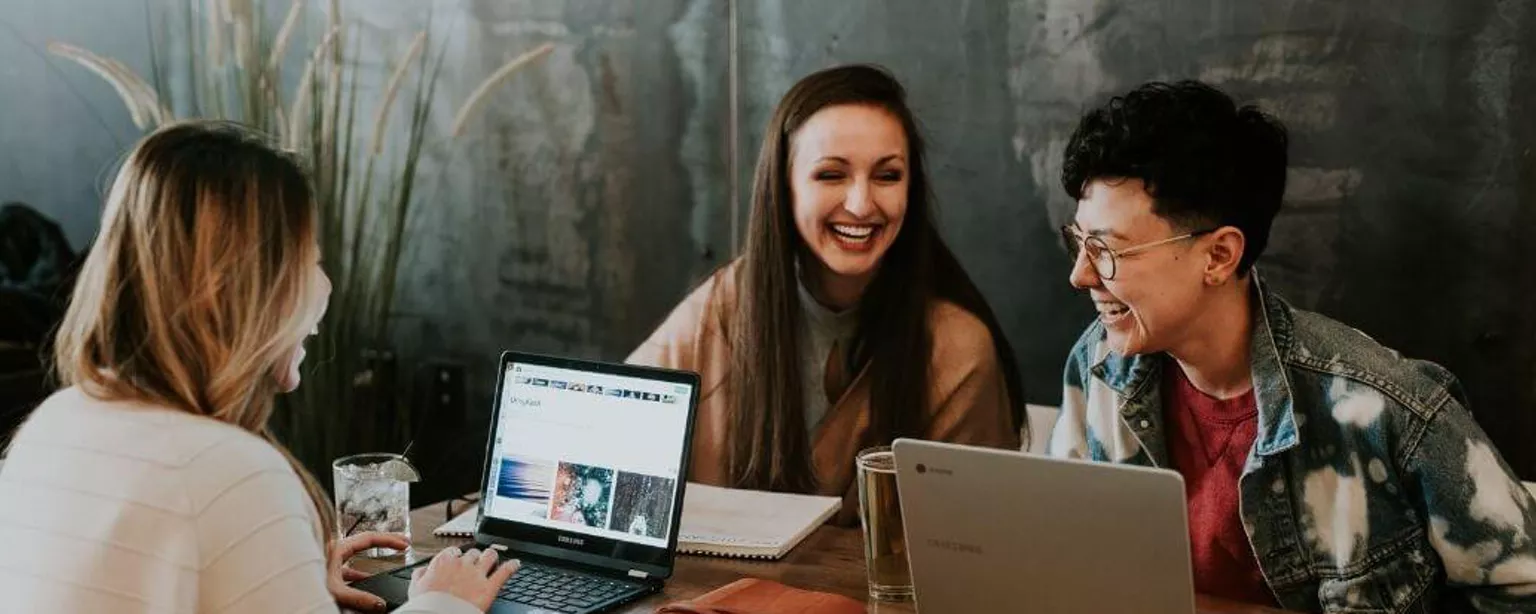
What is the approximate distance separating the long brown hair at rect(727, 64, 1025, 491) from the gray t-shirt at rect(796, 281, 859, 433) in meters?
0.02

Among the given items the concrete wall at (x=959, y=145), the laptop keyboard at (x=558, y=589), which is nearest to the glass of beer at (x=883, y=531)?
the laptop keyboard at (x=558, y=589)

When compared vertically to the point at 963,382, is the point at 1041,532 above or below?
above

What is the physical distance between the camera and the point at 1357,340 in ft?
6.22

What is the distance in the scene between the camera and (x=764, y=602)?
66.1 inches

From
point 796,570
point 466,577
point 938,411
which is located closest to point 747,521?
point 796,570

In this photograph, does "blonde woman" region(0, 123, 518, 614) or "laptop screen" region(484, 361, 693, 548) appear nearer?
"blonde woman" region(0, 123, 518, 614)

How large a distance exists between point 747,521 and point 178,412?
0.82 meters

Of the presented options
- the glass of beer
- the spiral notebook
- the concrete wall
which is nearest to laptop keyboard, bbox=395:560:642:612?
the spiral notebook

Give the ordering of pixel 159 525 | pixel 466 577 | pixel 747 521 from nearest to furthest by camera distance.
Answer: pixel 159 525 → pixel 466 577 → pixel 747 521

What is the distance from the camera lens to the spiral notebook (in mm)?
1916

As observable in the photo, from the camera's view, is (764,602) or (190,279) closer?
(190,279)

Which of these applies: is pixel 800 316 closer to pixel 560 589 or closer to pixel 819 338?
pixel 819 338

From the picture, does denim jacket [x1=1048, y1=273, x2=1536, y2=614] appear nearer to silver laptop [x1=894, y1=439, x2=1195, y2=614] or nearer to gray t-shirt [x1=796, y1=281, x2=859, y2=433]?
silver laptop [x1=894, y1=439, x2=1195, y2=614]

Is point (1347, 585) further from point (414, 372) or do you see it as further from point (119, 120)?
point (119, 120)
